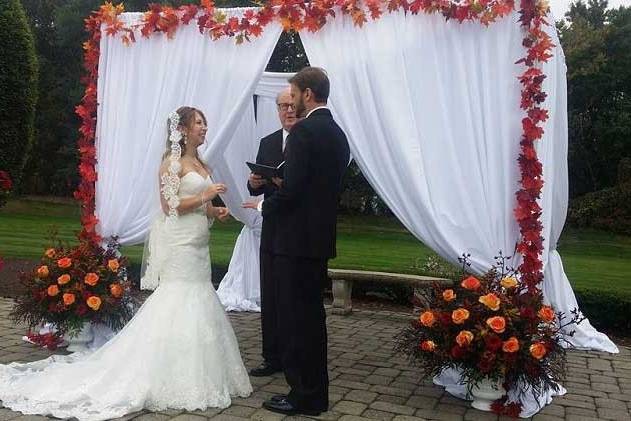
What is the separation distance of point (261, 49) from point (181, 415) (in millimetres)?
2627

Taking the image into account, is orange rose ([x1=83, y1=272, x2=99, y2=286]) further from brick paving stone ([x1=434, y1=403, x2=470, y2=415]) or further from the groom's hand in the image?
brick paving stone ([x1=434, y1=403, x2=470, y2=415])

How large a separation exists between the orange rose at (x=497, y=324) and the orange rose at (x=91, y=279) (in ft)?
9.47

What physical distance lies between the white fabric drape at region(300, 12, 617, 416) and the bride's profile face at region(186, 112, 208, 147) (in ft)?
3.32

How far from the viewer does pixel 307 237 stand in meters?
3.58

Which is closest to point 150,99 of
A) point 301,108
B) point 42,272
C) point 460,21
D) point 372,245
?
point 42,272

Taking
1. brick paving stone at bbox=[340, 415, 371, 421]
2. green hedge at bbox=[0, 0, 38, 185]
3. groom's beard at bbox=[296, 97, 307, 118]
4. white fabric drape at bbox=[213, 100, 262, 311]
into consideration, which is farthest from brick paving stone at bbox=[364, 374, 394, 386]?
green hedge at bbox=[0, 0, 38, 185]

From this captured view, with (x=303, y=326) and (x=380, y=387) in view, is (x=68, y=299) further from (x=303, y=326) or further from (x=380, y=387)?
(x=380, y=387)

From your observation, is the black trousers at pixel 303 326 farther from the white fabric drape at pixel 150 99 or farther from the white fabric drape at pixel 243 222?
the white fabric drape at pixel 243 222

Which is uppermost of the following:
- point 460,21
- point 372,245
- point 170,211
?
point 460,21

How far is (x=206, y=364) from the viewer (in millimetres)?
3826

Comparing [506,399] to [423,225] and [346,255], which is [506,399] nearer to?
[423,225]

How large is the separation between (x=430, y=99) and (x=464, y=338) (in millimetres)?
1603

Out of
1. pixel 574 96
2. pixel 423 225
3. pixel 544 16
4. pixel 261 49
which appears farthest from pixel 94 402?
pixel 574 96

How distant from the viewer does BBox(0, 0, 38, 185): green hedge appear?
8906mm
